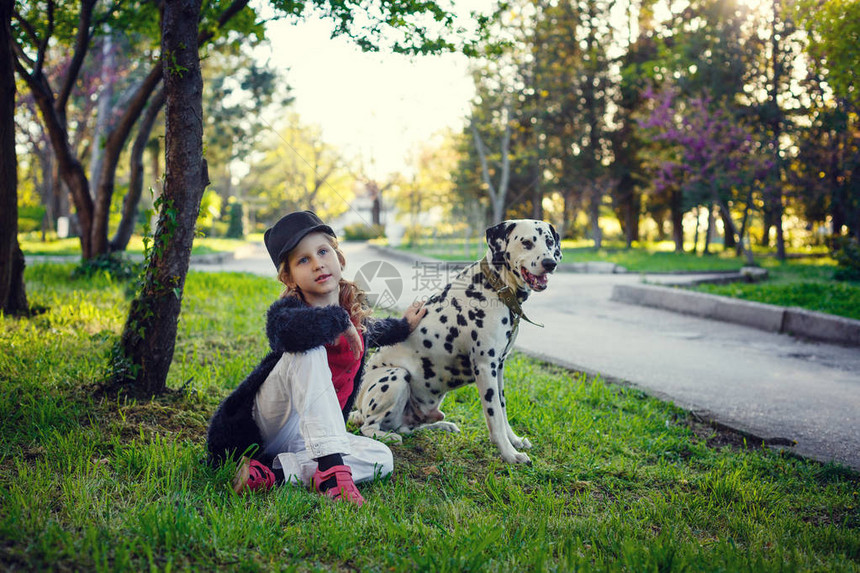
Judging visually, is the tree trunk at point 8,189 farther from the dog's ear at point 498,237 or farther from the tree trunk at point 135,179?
the dog's ear at point 498,237

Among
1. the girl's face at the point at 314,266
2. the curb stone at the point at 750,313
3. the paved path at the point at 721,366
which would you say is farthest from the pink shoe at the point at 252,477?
the curb stone at the point at 750,313

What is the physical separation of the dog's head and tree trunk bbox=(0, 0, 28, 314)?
506 centimetres

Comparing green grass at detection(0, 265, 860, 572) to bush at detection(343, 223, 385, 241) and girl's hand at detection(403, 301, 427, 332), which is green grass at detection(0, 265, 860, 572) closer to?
girl's hand at detection(403, 301, 427, 332)

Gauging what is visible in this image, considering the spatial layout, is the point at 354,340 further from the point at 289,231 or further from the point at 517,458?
the point at 517,458

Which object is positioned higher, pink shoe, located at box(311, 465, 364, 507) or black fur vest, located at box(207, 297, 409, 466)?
black fur vest, located at box(207, 297, 409, 466)

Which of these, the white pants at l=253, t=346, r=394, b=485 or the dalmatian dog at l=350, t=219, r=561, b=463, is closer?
the white pants at l=253, t=346, r=394, b=485

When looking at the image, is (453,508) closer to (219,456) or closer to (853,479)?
(219,456)

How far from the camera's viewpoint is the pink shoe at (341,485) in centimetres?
308

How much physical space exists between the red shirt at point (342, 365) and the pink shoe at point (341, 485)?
0.40 meters

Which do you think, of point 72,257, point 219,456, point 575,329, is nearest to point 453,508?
point 219,456

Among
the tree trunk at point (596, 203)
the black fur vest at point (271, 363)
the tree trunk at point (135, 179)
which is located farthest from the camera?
the tree trunk at point (596, 203)

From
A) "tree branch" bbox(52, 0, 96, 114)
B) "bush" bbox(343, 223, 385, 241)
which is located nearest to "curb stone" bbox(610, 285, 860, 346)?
"tree branch" bbox(52, 0, 96, 114)

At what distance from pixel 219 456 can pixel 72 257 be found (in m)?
15.3

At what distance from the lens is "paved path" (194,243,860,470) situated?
5004 millimetres
